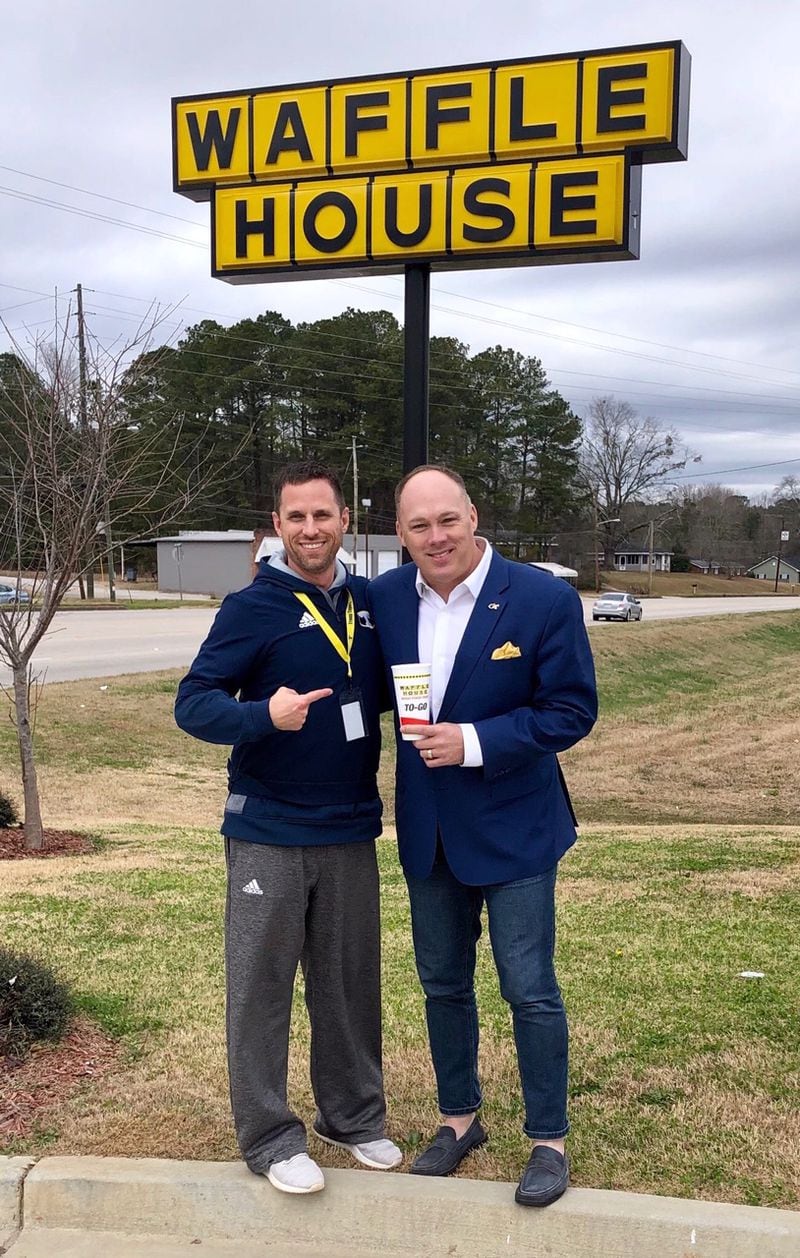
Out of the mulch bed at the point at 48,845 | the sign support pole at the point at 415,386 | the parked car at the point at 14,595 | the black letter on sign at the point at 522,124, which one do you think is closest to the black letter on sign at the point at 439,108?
the black letter on sign at the point at 522,124

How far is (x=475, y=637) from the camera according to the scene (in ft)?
10.0

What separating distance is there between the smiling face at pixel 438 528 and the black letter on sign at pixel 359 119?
145 inches


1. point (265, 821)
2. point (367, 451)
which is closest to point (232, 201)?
point (265, 821)

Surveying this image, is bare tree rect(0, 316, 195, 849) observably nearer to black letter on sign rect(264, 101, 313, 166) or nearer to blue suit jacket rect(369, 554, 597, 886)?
black letter on sign rect(264, 101, 313, 166)

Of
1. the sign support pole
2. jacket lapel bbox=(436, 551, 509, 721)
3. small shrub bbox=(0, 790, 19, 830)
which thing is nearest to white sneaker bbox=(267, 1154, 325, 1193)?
jacket lapel bbox=(436, 551, 509, 721)

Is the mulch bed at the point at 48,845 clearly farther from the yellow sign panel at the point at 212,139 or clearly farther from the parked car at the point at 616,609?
the parked car at the point at 616,609

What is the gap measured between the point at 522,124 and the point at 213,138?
5.71ft

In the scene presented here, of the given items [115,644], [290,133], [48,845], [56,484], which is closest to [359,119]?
[290,133]

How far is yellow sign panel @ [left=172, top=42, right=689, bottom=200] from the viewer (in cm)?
575

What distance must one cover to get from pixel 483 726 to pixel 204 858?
17.8ft

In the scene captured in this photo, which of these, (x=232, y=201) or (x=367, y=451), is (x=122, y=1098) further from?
(x=367, y=451)

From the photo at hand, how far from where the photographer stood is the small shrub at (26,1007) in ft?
12.9

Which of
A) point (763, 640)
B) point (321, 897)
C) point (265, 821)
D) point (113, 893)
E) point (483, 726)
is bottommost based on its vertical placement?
point (763, 640)

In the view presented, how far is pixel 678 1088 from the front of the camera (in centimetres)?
367
